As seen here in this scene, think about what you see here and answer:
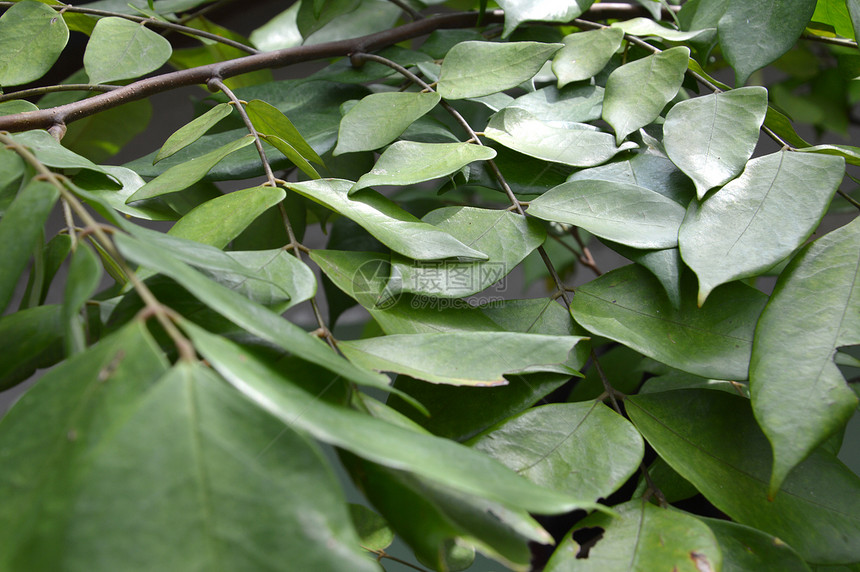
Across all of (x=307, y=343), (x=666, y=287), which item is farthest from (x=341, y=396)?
(x=666, y=287)

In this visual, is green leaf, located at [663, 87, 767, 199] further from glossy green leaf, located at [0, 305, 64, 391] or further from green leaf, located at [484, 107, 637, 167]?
glossy green leaf, located at [0, 305, 64, 391]

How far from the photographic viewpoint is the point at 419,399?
0.20 metres

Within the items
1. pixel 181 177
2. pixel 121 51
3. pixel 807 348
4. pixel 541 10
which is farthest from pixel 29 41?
pixel 807 348

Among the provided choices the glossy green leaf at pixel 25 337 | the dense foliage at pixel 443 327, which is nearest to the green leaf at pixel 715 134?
the dense foliage at pixel 443 327

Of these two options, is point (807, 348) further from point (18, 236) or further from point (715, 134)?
point (18, 236)

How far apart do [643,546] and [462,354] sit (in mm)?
Answer: 74

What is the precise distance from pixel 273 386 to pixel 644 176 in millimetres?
179

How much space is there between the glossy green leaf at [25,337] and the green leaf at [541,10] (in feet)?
0.77

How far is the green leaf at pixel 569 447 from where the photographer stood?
18cm

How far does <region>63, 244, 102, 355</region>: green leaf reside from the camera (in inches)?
5.6

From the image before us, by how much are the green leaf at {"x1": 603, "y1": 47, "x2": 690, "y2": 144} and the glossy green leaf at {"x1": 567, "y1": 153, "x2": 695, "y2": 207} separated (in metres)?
0.01

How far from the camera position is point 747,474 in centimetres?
19

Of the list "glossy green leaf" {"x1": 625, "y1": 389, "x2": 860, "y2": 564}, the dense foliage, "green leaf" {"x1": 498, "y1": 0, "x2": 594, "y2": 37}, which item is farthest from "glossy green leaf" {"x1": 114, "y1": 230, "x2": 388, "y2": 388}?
"green leaf" {"x1": 498, "y1": 0, "x2": 594, "y2": 37}

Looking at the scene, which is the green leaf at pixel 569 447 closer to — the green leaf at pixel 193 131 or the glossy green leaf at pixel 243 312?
the glossy green leaf at pixel 243 312
